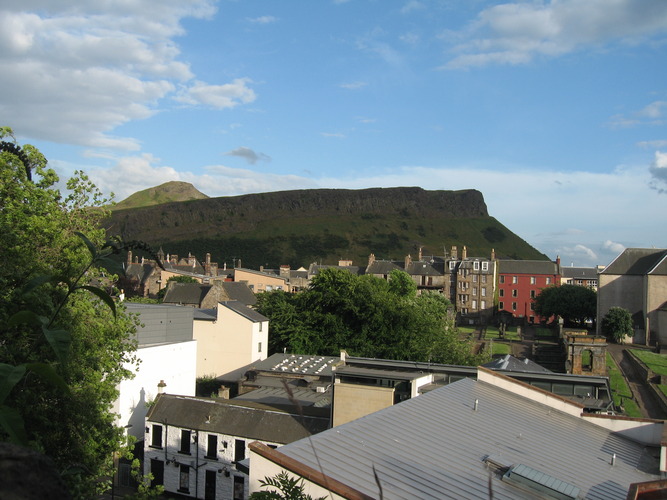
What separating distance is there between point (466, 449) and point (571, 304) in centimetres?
6673

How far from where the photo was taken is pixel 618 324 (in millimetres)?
55875

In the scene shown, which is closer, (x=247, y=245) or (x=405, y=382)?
(x=405, y=382)

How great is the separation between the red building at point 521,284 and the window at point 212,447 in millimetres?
72820

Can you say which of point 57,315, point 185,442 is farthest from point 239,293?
point 57,315

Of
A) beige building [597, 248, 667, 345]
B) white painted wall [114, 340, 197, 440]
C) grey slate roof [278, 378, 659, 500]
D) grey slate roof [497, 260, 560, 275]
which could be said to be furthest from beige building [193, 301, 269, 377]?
grey slate roof [497, 260, 560, 275]

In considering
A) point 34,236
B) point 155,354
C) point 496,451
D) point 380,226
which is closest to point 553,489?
point 496,451

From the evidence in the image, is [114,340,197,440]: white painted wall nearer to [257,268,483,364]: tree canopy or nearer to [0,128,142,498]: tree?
[0,128,142,498]: tree

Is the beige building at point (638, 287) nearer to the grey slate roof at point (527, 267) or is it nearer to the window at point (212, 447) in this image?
the grey slate roof at point (527, 267)

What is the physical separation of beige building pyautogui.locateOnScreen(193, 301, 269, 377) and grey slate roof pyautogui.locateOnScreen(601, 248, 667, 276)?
45.1 m

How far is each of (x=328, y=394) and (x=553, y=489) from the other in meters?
20.0

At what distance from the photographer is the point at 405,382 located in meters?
18.6

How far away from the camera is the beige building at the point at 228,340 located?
40.8 metres

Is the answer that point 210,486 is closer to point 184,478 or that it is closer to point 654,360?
point 184,478

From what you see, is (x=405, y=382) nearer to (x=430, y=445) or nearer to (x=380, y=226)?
(x=430, y=445)
